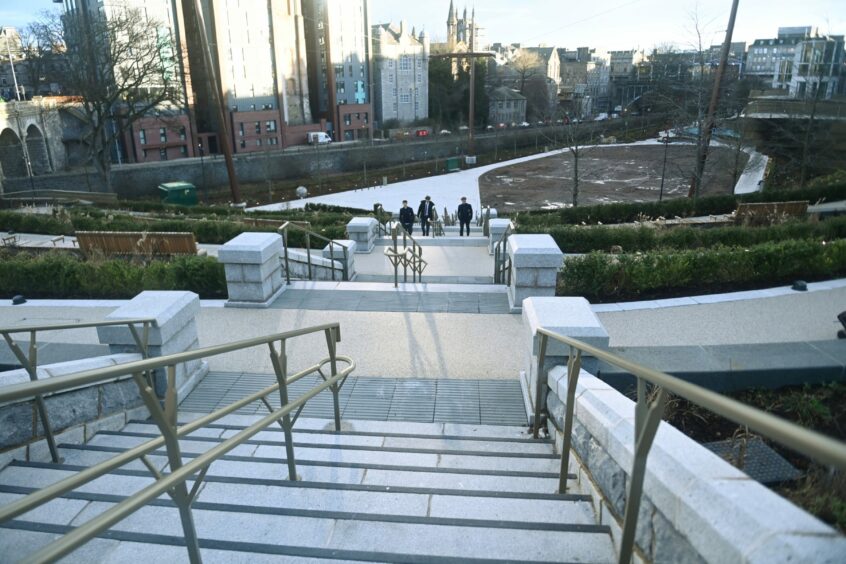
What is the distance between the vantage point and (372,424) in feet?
17.4

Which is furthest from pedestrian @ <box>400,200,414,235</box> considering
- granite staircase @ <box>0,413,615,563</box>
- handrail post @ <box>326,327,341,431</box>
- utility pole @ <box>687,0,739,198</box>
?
granite staircase @ <box>0,413,615,563</box>

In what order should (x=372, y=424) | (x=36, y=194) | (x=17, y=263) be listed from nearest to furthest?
(x=372, y=424) → (x=17, y=263) → (x=36, y=194)

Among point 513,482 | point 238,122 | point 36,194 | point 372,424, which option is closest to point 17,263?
point 372,424

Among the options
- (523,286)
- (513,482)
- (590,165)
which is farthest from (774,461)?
(590,165)

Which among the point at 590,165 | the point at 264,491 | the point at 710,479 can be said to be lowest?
the point at 590,165

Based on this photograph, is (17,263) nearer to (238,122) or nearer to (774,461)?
(774,461)

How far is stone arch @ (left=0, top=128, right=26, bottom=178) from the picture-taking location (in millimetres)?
37188

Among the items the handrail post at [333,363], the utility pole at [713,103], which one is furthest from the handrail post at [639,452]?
the utility pole at [713,103]

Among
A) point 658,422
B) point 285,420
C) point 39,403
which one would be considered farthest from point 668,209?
point 39,403

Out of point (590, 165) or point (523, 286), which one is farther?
point (590, 165)

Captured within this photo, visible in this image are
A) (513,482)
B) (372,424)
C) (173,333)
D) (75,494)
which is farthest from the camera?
(173,333)

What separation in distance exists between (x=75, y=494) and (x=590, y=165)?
52623 millimetres

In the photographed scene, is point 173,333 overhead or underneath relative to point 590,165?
overhead

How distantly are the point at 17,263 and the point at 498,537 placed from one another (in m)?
10.1
